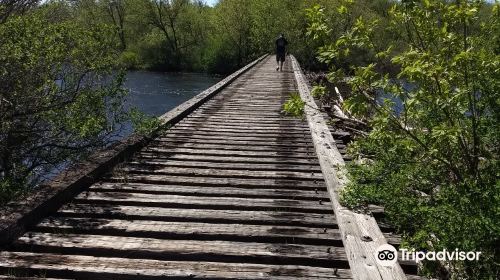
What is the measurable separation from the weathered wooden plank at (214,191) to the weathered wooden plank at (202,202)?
0.38ft

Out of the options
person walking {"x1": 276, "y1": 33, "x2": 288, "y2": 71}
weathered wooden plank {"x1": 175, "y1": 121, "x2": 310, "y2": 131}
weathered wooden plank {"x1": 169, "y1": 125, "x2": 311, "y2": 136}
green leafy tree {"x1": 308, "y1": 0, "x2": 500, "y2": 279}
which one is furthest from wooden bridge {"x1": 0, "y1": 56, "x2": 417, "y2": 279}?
person walking {"x1": 276, "y1": 33, "x2": 288, "y2": 71}

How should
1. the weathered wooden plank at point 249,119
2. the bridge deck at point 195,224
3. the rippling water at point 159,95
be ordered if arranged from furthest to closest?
1. the rippling water at point 159,95
2. the weathered wooden plank at point 249,119
3. the bridge deck at point 195,224

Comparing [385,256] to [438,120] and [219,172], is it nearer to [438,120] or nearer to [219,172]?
[438,120]

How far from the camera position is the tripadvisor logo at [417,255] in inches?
114

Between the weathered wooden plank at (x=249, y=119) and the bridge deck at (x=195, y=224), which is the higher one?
the weathered wooden plank at (x=249, y=119)

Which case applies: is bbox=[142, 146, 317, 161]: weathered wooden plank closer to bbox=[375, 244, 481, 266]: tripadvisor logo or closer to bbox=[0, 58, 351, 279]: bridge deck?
bbox=[0, 58, 351, 279]: bridge deck

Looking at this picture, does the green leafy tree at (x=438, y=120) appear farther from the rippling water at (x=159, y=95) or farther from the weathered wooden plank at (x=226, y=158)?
the rippling water at (x=159, y=95)

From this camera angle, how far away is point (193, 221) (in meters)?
3.83

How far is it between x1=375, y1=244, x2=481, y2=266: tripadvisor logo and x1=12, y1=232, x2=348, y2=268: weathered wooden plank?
12.2 inches

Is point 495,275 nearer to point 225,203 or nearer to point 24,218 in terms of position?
point 225,203

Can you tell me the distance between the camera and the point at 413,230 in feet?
11.8

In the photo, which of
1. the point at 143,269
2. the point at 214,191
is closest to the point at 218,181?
the point at 214,191

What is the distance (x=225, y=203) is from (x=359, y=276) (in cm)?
179

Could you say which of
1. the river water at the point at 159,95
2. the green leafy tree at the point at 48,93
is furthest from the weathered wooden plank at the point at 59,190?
the river water at the point at 159,95
